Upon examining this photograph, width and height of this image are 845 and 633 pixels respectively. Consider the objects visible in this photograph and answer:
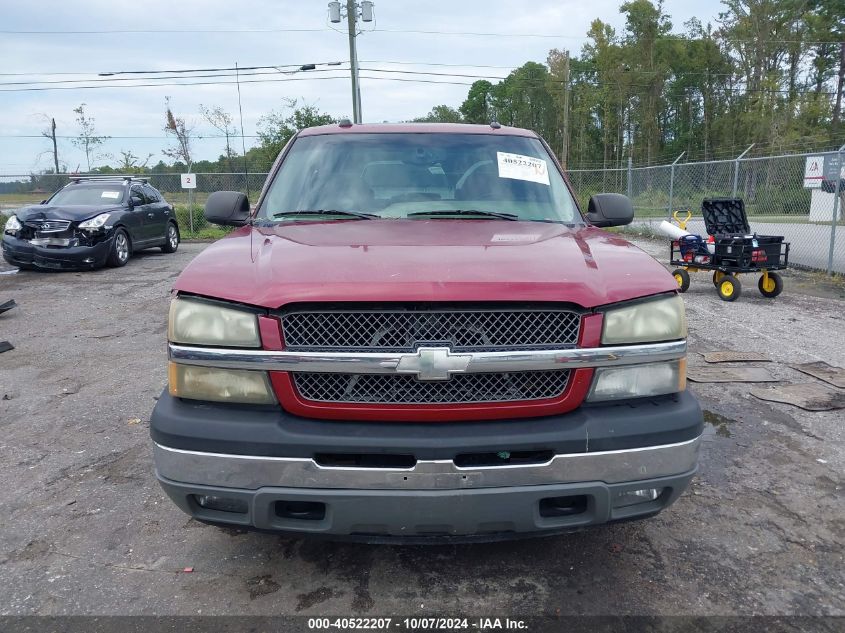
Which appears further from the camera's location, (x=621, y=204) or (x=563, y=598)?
(x=621, y=204)

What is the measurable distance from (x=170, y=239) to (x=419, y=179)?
12.9 metres

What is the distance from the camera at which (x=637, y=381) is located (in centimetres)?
230

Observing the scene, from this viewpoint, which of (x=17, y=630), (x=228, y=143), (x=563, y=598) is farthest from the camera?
(x=228, y=143)

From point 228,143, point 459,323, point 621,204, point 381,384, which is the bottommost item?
point 381,384

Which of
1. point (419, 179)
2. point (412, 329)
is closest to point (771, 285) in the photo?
point (419, 179)

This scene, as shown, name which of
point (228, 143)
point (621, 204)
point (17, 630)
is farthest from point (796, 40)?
point (17, 630)

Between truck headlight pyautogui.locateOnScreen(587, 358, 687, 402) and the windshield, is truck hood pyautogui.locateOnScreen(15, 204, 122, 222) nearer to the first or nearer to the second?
the windshield

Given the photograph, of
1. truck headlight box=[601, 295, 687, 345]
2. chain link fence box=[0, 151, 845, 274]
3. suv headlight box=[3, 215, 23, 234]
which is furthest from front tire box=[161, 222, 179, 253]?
truck headlight box=[601, 295, 687, 345]

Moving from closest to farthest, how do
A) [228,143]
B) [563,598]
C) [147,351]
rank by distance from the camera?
1. [563,598]
2. [147,351]
3. [228,143]

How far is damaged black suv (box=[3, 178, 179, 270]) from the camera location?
11.3 meters

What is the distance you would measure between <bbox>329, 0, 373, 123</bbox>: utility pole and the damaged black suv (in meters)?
14.7

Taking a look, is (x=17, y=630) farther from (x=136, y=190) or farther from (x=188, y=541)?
(x=136, y=190)

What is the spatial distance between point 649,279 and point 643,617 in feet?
4.10

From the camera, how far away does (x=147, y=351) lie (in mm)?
6527
